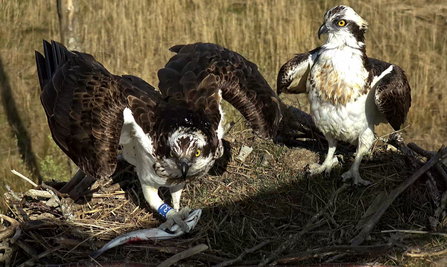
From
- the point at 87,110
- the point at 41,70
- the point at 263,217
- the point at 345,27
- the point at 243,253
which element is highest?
the point at 345,27

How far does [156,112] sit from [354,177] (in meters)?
1.69

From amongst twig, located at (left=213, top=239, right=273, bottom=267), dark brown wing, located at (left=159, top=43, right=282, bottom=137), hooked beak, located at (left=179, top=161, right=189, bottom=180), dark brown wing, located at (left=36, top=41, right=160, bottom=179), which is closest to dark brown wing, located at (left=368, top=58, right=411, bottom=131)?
dark brown wing, located at (left=159, top=43, right=282, bottom=137)

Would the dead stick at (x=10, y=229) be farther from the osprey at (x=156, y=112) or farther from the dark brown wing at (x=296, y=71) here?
the dark brown wing at (x=296, y=71)

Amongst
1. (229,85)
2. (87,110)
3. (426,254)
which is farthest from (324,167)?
(87,110)

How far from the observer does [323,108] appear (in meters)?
4.68

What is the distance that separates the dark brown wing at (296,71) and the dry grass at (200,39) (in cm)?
280

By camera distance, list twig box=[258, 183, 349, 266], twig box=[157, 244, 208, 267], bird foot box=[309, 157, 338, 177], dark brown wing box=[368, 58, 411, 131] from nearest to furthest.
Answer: twig box=[157, 244, 208, 267] < twig box=[258, 183, 349, 266] < dark brown wing box=[368, 58, 411, 131] < bird foot box=[309, 157, 338, 177]

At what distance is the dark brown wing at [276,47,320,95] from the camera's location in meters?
4.91

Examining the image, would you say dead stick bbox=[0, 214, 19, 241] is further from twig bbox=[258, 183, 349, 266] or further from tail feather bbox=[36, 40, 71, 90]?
twig bbox=[258, 183, 349, 266]

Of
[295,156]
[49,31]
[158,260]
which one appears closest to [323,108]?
[295,156]

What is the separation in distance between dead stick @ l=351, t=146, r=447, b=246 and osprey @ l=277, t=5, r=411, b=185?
1.10 feet

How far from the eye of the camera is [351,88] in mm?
4512

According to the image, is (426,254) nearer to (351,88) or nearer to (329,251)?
(329,251)

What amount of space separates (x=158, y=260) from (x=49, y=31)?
20.6 ft
